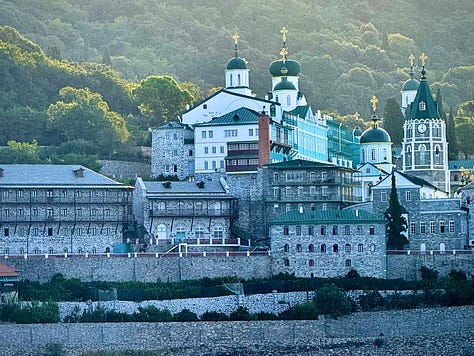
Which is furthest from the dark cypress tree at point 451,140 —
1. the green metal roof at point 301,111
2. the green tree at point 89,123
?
the green tree at point 89,123

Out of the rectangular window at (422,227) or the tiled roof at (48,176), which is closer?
the tiled roof at (48,176)

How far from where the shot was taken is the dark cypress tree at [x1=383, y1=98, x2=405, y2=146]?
130 meters

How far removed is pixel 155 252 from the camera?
100m

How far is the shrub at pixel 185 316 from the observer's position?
91.9 m

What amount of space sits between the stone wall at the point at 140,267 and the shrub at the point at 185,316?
173 inches

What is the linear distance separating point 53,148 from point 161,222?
55.5 ft

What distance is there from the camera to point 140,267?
9662 cm

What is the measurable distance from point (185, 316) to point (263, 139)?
17.8 meters

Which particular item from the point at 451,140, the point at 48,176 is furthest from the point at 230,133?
the point at 451,140

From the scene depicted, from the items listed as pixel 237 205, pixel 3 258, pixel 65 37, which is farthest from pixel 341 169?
pixel 65 37

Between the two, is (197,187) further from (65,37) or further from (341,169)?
(65,37)

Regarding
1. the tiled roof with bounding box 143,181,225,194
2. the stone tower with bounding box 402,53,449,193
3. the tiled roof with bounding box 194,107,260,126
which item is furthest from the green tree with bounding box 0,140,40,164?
the stone tower with bounding box 402,53,449,193

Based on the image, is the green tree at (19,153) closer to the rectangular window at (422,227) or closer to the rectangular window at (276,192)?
the rectangular window at (276,192)

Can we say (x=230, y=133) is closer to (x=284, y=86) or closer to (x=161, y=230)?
(x=161, y=230)
